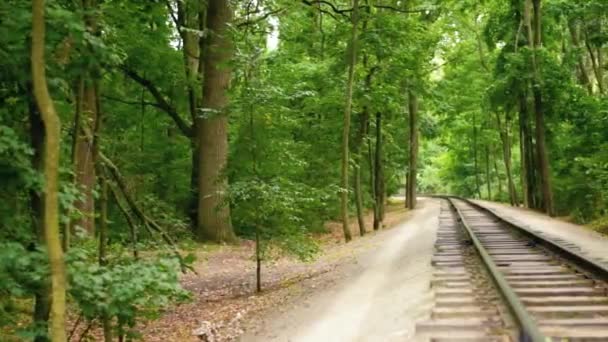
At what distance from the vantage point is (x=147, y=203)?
1320 cm

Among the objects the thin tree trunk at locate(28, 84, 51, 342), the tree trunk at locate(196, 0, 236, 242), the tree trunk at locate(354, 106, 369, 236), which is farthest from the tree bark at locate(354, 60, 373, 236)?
the thin tree trunk at locate(28, 84, 51, 342)

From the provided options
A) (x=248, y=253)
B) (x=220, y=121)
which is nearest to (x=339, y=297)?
(x=248, y=253)

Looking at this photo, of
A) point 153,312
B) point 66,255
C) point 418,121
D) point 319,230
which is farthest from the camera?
point 418,121

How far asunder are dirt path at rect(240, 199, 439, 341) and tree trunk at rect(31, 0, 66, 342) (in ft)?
10.8

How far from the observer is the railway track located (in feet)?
18.9

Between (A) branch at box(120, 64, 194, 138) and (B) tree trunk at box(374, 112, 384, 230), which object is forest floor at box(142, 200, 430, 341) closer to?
(A) branch at box(120, 64, 194, 138)

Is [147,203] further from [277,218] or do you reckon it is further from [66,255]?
[66,255]

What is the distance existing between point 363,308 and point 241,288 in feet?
16.6

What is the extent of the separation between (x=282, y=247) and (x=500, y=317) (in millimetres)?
6310

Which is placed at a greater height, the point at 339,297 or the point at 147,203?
the point at 147,203

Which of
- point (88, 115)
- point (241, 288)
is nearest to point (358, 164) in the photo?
point (241, 288)

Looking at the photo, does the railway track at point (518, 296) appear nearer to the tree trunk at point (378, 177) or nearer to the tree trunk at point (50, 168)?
the tree trunk at point (50, 168)

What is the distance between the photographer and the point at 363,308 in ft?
27.5

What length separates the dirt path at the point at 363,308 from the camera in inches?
277
